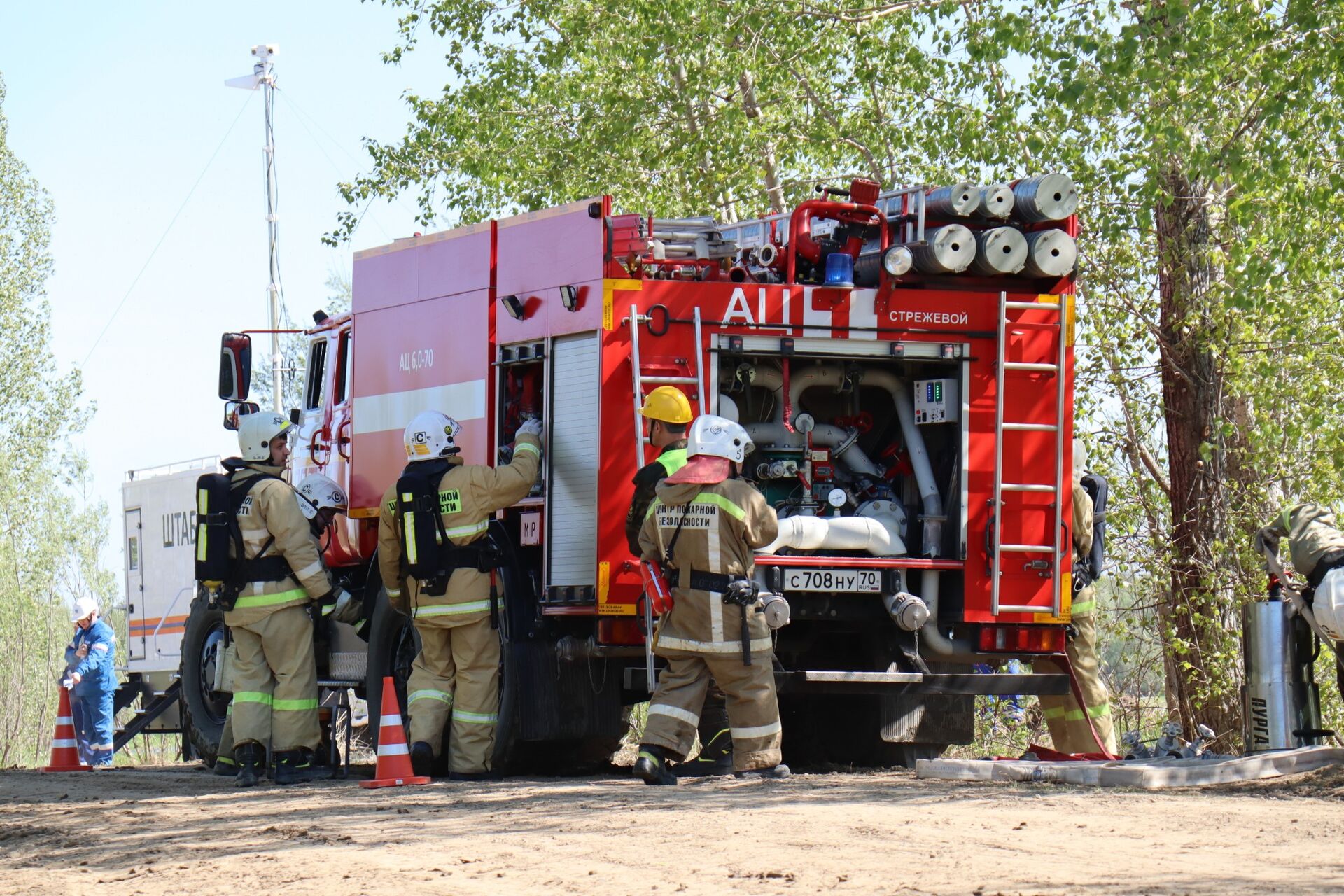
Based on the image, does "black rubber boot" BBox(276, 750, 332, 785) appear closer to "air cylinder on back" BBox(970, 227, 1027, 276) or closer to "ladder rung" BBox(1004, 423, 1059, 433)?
"ladder rung" BBox(1004, 423, 1059, 433)

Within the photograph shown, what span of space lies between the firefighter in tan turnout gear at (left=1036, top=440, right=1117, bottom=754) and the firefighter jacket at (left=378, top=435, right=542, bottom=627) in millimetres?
3123

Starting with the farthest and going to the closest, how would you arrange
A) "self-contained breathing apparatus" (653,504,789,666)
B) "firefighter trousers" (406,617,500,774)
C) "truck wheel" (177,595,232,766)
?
"truck wheel" (177,595,232,766), "firefighter trousers" (406,617,500,774), "self-contained breathing apparatus" (653,504,789,666)

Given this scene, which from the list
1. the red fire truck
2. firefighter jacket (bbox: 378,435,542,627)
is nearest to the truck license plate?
the red fire truck

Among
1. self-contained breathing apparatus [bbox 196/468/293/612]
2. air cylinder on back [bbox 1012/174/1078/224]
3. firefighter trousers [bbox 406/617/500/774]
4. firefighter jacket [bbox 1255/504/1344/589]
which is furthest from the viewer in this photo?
self-contained breathing apparatus [bbox 196/468/293/612]

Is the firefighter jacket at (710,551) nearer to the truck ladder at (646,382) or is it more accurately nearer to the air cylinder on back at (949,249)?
the truck ladder at (646,382)

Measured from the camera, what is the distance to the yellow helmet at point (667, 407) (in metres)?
8.77

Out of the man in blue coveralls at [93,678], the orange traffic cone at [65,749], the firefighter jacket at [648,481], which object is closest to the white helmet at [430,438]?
the firefighter jacket at [648,481]

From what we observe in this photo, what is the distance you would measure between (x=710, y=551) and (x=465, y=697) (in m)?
1.79

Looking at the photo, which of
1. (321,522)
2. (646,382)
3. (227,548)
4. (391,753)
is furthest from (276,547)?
(646,382)

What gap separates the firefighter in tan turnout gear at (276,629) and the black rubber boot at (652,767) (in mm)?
2442

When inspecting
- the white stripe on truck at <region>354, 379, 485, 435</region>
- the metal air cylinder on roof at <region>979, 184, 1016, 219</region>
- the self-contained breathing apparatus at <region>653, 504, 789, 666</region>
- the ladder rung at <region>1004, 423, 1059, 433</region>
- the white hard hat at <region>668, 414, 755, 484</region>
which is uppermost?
the metal air cylinder on roof at <region>979, 184, 1016, 219</region>

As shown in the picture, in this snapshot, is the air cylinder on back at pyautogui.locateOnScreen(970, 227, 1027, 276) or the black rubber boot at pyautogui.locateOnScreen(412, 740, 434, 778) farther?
the black rubber boot at pyautogui.locateOnScreen(412, 740, 434, 778)

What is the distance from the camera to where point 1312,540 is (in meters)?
8.23

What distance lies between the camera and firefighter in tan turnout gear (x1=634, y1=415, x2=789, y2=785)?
845 centimetres
